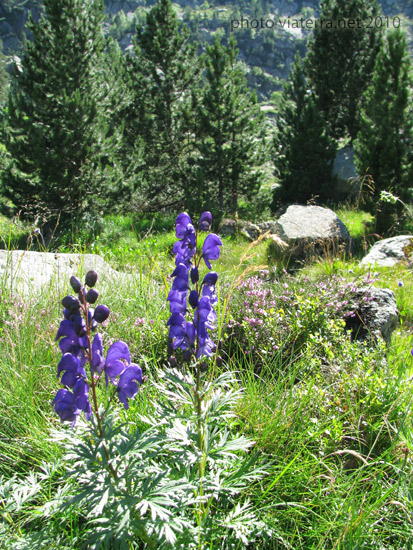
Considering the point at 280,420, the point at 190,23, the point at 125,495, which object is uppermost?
the point at 190,23

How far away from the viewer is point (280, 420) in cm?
248

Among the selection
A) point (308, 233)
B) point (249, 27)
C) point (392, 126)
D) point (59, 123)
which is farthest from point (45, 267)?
point (249, 27)

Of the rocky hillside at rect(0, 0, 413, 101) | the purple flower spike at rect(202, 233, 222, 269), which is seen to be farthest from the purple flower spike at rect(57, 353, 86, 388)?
the rocky hillside at rect(0, 0, 413, 101)

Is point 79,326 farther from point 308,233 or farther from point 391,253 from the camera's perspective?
point 308,233

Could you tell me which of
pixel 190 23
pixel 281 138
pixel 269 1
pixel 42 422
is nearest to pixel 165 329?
pixel 42 422

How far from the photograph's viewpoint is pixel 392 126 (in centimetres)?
1003

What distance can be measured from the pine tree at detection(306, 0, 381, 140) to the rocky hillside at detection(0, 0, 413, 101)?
9742 centimetres

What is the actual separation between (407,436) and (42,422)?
2333 millimetres

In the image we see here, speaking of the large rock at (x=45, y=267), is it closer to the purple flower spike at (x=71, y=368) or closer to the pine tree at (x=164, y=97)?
the purple flower spike at (x=71, y=368)

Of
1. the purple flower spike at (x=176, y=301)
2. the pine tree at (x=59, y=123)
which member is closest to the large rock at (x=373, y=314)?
the purple flower spike at (x=176, y=301)

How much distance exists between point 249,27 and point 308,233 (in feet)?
494

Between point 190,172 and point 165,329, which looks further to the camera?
point 190,172

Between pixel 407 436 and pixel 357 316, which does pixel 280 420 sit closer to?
pixel 407 436

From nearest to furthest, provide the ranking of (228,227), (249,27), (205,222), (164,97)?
(205,222) < (228,227) < (164,97) < (249,27)
